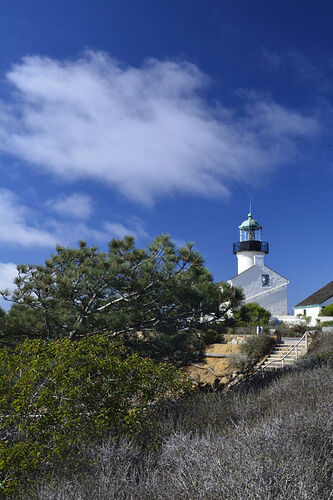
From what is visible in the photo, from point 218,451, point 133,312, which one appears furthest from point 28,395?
point 133,312

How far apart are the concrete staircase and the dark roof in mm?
16699

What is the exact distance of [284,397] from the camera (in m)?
7.71

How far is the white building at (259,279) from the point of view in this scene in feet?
124

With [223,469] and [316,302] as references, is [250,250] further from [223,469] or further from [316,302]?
[223,469]

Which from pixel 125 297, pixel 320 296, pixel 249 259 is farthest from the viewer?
pixel 249 259

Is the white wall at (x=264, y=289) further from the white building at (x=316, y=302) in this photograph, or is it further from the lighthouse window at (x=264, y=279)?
the white building at (x=316, y=302)

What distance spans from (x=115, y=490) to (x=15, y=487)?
162 cm

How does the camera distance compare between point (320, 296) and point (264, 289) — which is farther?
point (264, 289)

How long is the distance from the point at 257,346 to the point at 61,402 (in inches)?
563

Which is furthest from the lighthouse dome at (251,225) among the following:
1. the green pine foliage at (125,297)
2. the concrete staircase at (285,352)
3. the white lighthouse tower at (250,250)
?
the green pine foliage at (125,297)

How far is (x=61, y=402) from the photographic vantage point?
588 cm

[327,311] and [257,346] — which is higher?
[327,311]

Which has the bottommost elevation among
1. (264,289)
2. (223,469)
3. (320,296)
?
(223,469)

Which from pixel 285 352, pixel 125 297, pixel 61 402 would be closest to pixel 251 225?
pixel 285 352
